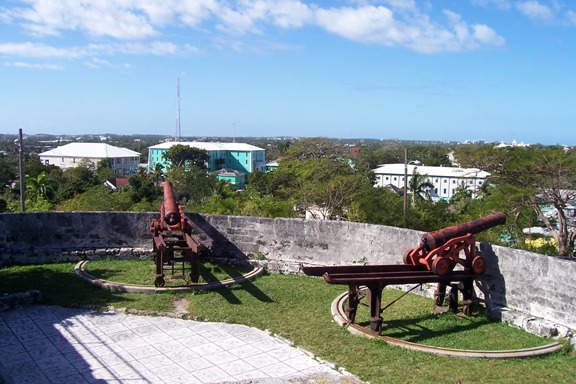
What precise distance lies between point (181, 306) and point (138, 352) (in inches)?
67.3

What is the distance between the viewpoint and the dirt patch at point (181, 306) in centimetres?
826

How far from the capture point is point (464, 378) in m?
5.80

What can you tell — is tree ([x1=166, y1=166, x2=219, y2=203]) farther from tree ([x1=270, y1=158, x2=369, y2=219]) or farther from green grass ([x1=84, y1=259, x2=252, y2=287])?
green grass ([x1=84, y1=259, x2=252, y2=287])

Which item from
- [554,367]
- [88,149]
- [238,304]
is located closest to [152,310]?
[238,304]

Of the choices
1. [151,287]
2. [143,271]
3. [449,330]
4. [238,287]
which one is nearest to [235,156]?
[143,271]

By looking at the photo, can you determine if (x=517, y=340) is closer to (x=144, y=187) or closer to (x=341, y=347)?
(x=341, y=347)

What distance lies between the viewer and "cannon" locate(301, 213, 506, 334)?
23.3 ft

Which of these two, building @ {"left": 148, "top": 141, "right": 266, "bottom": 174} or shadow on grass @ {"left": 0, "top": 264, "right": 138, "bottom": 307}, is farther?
building @ {"left": 148, "top": 141, "right": 266, "bottom": 174}

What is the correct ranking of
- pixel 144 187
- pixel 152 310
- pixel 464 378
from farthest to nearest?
pixel 144 187
pixel 152 310
pixel 464 378

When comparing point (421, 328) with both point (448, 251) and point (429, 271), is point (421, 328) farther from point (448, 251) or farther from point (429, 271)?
point (448, 251)

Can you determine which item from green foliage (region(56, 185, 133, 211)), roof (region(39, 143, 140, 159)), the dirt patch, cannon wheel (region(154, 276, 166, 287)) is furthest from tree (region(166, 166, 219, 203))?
roof (region(39, 143, 140, 159))

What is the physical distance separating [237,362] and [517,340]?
341cm

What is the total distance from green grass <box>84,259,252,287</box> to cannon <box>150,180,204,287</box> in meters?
0.26

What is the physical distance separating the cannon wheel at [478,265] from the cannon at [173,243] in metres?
4.15
